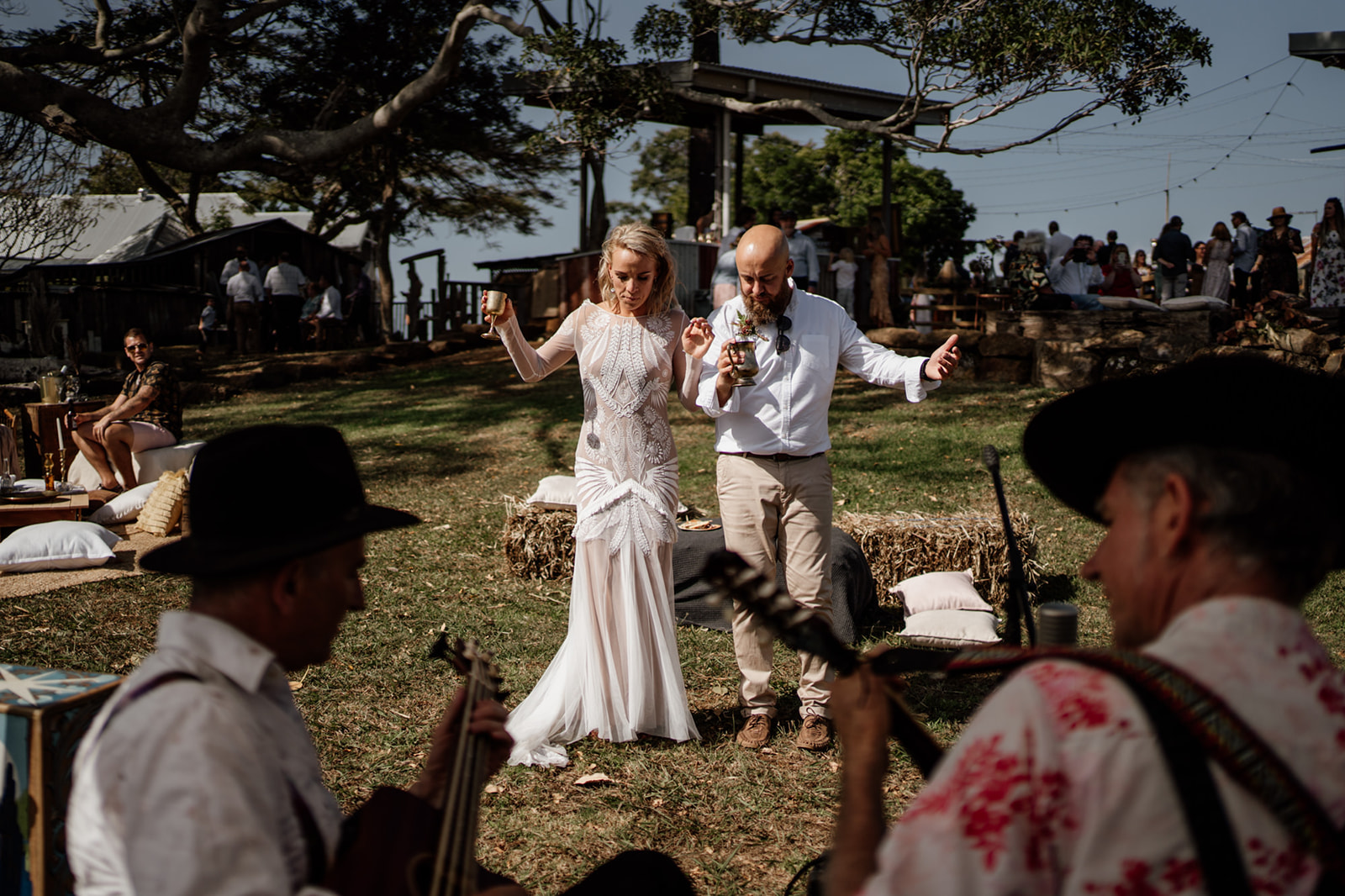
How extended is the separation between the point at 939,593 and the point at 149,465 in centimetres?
794

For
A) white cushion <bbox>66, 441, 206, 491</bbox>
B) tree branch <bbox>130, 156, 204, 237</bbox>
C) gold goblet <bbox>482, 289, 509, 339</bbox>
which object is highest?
tree branch <bbox>130, 156, 204, 237</bbox>

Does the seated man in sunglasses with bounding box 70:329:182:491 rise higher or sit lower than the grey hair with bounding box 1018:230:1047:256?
lower

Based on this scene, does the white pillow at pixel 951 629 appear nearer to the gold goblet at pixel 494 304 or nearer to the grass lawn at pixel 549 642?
the grass lawn at pixel 549 642

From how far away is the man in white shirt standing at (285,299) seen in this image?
1034 inches

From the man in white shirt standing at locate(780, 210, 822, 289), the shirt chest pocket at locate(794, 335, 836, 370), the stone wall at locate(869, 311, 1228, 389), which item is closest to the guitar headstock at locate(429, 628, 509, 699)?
the shirt chest pocket at locate(794, 335, 836, 370)

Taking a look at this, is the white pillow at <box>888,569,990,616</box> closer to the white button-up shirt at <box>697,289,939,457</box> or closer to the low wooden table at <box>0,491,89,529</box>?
the white button-up shirt at <box>697,289,939,457</box>

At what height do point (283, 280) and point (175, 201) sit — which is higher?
point (175, 201)

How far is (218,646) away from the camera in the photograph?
1887 millimetres

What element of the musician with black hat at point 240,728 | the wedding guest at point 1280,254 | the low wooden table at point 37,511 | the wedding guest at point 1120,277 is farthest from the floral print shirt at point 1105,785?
the wedding guest at point 1120,277

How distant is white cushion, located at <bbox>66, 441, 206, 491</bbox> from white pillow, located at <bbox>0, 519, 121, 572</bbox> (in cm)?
209

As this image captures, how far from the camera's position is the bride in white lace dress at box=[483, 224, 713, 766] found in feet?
16.6

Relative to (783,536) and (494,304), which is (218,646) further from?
(783,536)

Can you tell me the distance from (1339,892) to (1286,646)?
333mm

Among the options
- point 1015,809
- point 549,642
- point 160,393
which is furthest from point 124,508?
point 1015,809
